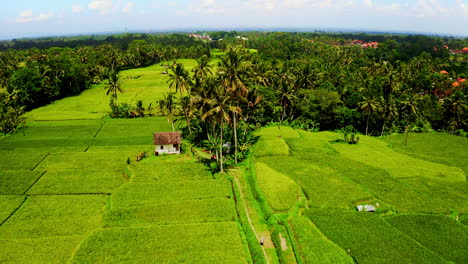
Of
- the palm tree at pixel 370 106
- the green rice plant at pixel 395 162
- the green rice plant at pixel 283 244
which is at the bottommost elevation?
the green rice plant at pixel 283 244

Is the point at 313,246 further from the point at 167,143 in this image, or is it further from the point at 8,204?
the point at 8,204

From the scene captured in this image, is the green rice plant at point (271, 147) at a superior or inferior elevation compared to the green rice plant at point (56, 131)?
inferior

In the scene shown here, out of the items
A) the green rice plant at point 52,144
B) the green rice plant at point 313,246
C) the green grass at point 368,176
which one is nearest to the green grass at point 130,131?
the green rice plant at point 52,144

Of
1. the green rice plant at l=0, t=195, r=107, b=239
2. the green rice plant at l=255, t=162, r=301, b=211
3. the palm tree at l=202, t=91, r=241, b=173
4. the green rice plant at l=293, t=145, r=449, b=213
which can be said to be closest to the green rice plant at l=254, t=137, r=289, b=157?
the green rice plant at l=293, t=145, r=449, b=213

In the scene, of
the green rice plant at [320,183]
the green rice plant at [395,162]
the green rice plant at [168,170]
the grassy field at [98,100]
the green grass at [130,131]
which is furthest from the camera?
the grassy field at [98,100]

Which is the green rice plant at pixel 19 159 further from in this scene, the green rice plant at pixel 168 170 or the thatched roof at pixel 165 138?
the thatched roof at pixel 165 138

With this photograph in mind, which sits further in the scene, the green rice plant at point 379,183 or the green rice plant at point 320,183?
Answer: the green rice plant at point 320,183

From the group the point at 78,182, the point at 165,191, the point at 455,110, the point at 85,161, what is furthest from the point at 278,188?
the point at 455,110

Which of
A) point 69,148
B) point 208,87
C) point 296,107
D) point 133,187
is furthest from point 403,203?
point 69,148

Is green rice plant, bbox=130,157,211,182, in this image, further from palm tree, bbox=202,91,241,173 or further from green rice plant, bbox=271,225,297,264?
green rice plant, bbox=271,225,297,264
